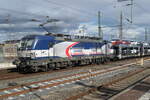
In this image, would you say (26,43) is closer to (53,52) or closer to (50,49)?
(50,49)

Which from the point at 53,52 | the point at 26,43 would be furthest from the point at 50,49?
the point at 26,43

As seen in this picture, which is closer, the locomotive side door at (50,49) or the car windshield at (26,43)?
the car windshield at (26,43)

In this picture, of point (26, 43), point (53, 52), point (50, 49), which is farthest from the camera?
point (53, 52)

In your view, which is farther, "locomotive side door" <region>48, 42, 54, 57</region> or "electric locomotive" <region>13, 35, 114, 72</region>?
"locomotive side door" <region>48, 42, 54, 57</region>

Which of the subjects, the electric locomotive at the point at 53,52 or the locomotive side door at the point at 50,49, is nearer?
the electric locomotive at the point at 53,52

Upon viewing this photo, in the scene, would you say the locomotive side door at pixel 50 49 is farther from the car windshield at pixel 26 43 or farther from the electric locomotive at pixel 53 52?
the car windshield at pixel 26 43

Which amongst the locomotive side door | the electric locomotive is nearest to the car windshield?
the electric locomotive

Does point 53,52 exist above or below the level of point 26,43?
below

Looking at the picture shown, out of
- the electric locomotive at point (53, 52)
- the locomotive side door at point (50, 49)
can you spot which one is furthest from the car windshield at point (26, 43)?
the locomotive side door at point (50, 49)

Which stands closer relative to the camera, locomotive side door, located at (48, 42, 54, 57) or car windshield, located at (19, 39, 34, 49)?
Answer: car windshield, located at (19, 39, 34, 49)

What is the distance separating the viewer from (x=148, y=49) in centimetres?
5375

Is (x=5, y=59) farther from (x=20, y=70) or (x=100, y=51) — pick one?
(x=100, y=51)

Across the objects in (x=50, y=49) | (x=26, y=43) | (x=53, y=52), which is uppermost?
(x=26, y=43)

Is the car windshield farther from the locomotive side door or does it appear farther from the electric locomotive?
the locomotive side door
